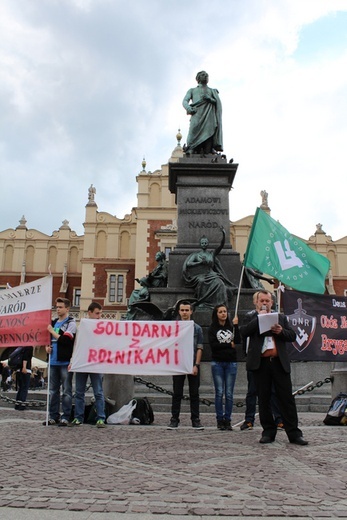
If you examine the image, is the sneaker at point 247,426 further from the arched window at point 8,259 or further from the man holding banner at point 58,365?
the arched window at point 8,259

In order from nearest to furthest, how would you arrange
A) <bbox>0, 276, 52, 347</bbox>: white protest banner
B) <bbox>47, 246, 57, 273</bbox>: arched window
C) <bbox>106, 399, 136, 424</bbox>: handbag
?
<bbox>106, 399, 136, 424</bbox>: handbag → <bbox>0, 276, 52, 347</bbox>: white protest banner → <bbox>47, 246, 57, 273</bbox>: arched window

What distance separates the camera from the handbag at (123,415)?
6.59 meters

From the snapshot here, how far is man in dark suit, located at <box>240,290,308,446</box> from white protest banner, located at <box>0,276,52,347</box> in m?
3.04

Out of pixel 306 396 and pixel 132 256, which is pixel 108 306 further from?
pixel 306 396

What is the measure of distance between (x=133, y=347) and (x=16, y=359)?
3035 mm

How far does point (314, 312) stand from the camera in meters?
8.20

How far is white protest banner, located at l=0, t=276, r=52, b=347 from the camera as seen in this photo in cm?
699

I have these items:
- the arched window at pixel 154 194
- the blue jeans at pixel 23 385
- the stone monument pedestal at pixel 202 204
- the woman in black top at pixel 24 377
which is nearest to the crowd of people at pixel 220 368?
the woman in black top at pixel 24 377

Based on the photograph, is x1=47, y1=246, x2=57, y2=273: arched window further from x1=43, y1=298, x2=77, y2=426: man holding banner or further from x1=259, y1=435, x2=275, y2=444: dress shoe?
x1=259, y1=435, x2=275, y2=444: dress shoe

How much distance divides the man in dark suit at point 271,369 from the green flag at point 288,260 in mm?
2767

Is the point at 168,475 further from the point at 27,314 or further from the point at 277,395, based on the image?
the point at 27,314

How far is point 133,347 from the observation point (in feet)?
23.2

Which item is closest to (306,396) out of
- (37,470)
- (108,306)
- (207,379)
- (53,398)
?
(207,379)

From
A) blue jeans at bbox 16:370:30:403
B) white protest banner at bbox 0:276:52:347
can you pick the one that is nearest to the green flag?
white protest banner at bbox 0:276:52:347
